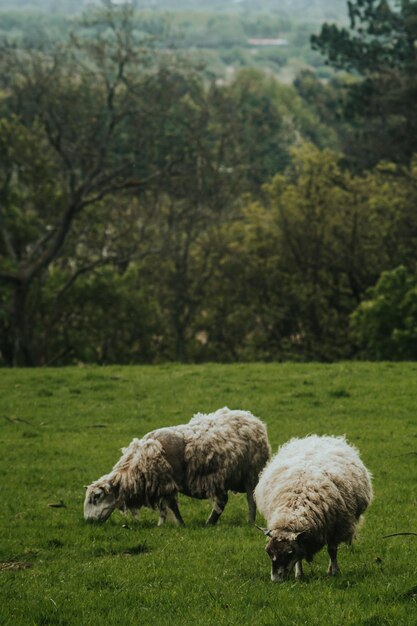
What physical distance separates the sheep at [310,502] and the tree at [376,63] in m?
45.0

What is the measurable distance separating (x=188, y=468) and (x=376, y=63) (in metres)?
49.1

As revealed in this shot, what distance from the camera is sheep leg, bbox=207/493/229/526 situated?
1395cm

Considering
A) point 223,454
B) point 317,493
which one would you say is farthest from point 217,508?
point 317,493

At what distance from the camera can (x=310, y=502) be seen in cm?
1070

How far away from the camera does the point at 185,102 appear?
191ft

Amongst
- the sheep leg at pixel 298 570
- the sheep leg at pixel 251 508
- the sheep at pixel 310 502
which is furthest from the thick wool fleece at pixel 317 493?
the sheep leg at pixel 251 508

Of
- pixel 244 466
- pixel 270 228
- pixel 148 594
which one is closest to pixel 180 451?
pixel 244 466

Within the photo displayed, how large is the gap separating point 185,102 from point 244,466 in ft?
154

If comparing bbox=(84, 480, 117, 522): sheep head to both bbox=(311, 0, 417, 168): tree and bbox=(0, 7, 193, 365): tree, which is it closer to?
bbox=(0, 7, 193, 365): tree

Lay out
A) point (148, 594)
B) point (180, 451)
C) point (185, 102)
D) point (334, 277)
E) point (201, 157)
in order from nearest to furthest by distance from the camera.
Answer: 1. point (148, 594)
2. point (180, 451)
3. point (334, 277)
4. point (201, 157)
5. point (185, 102)

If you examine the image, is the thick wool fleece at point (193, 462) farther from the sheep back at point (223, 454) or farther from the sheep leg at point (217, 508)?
the sheep leg at point (217, 508)

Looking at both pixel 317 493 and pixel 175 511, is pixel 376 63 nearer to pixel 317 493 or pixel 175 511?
pixel 175 511

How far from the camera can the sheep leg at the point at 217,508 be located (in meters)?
13.9

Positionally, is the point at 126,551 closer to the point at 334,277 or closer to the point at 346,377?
the point at 346,377
